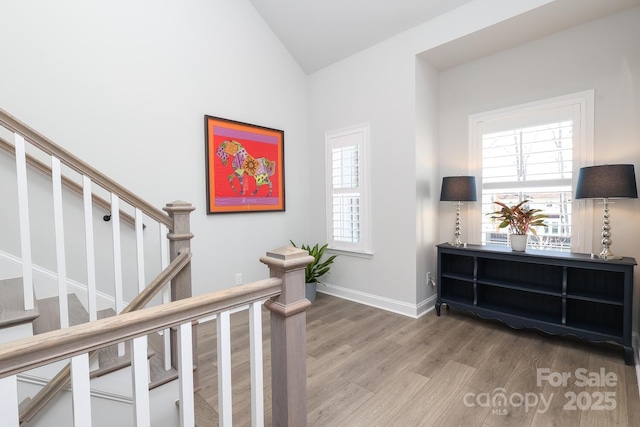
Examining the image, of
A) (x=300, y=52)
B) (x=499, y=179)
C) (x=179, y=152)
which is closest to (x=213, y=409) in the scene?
(x=179, y=152)

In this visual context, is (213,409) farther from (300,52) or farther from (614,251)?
(300,52)

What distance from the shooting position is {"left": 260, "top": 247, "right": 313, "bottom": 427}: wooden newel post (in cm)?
108

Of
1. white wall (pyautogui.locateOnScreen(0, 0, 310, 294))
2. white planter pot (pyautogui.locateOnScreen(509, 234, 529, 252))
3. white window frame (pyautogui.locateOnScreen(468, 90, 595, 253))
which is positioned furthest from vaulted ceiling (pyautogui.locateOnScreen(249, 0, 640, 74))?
white planter pot (pyautogui.locateOnScreen(509, 234, 529, 252))

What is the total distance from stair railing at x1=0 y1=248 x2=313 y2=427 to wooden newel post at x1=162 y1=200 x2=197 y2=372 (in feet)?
3.07

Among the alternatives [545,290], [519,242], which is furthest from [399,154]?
[545,290]

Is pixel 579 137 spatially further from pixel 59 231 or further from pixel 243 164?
pixel 59 231

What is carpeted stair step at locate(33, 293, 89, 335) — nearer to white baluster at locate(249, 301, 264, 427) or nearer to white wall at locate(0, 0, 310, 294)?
white wall at locate(0, 0, 310, 294)

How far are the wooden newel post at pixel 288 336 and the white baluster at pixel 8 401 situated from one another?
0.63 metres

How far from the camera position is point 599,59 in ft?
8.38

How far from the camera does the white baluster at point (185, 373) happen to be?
2.93 feet

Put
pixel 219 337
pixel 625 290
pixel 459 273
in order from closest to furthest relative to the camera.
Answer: pixel 219 337 → pixel 625 290 → pixel 459 273

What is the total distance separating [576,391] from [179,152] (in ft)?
11.6

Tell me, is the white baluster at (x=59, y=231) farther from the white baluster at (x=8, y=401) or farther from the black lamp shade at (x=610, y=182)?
the black lamp shade at (x=610, y=182)

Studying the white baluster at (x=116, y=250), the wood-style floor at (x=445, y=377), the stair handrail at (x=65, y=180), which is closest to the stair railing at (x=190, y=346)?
the wood-style floor at (x=445, y=377)
